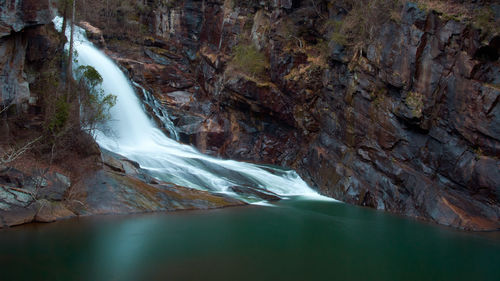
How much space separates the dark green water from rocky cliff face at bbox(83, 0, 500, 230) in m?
3.48

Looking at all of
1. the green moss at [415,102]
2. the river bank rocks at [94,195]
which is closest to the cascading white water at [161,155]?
the river bank rocks at [94,195]

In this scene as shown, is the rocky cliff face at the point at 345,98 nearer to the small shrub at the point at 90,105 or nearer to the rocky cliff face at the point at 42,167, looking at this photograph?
the rocky cliff face at the point at 42,167

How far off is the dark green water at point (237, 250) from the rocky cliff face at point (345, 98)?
3.48 m

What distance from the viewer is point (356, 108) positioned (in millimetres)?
20781

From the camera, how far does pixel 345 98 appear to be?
21797 millimetres

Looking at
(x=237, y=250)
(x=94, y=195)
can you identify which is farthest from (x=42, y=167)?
(x=237, y=250)

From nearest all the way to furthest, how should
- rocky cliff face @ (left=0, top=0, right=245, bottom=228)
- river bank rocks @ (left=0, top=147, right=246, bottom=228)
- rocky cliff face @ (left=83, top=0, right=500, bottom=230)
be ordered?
river bank rocks @ (left=0, top=147, right=246, bottom=228) < rocky cliff face @ (left=0, top=0, right=245, bottom=228) < rocky cliff face @ (left=83, top=0, right=500, bottom=230)

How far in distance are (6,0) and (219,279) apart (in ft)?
43.4

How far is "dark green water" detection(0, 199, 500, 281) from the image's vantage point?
26.7ft

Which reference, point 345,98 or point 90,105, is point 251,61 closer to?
point 345,98

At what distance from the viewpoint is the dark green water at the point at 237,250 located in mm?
8148

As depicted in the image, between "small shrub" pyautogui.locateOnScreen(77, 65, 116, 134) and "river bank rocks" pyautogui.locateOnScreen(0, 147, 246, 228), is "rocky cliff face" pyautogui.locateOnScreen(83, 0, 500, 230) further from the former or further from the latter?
"small shrub" pyautogui.locateOnScreen(77, 65, 116, 134)

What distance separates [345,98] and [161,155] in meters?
11.8

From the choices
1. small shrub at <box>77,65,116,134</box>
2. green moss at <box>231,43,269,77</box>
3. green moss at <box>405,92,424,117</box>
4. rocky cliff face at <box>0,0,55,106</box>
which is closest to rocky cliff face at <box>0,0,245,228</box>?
rocky cliff face at <box>0,0,55,106</box>
